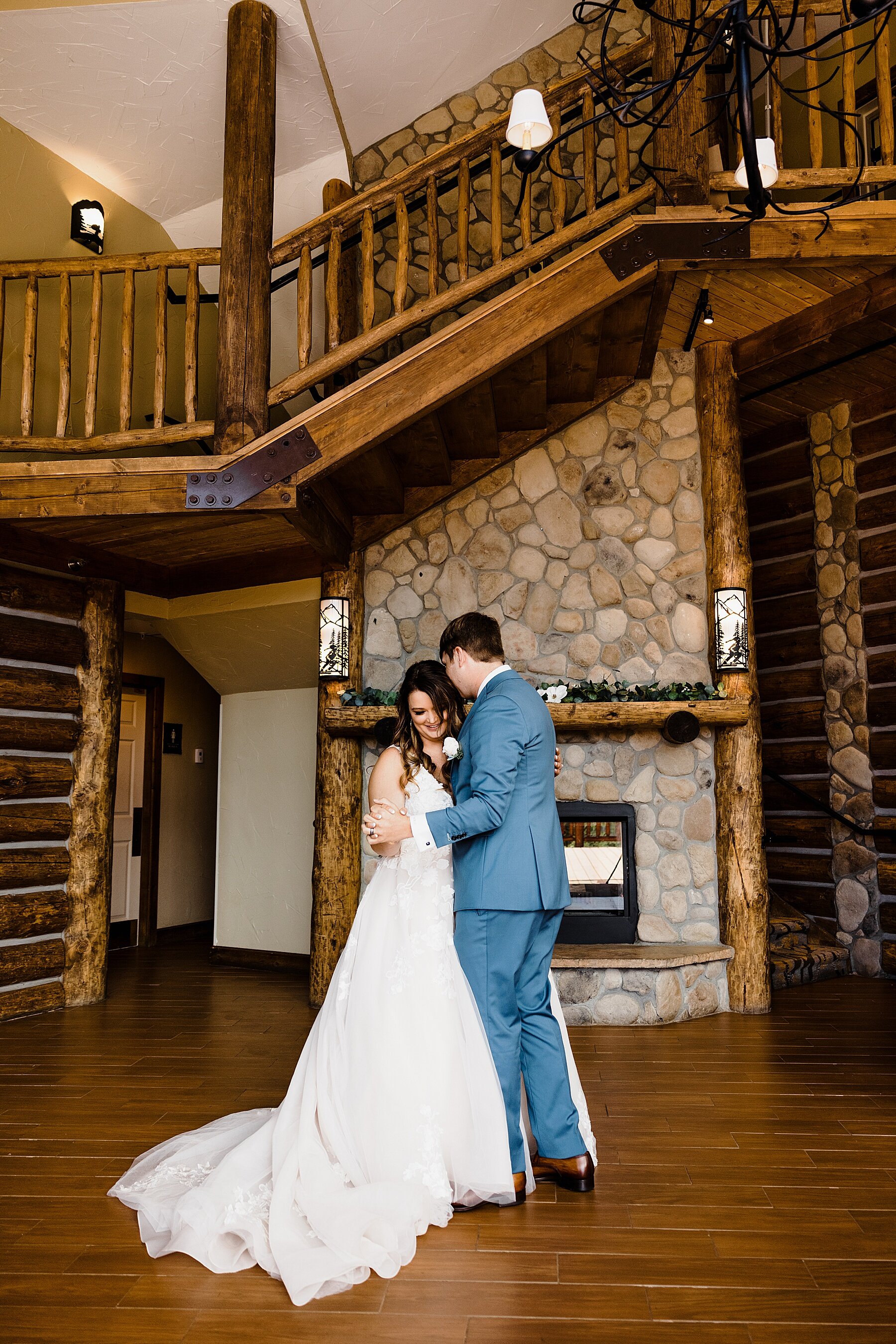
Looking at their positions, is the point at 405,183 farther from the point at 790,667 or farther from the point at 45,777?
the point at 790,667

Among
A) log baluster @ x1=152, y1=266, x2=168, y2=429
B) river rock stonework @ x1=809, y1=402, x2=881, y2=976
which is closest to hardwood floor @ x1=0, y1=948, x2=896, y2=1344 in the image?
river rock stonework @ x1=809, y1=402, x2=881, y2=976

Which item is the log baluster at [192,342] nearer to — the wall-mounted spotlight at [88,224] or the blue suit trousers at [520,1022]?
the wall-mounted spotlight at [88,224]

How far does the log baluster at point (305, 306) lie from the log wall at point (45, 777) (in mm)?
2353

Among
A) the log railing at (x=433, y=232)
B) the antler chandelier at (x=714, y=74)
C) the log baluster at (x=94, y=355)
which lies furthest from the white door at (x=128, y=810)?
the antler chandelier at (x=714, y=74)

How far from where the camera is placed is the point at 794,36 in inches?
252

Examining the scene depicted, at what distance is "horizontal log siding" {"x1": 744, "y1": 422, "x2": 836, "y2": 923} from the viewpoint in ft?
23.4

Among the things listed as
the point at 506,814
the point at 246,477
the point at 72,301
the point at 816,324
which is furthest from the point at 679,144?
the point at 506,814

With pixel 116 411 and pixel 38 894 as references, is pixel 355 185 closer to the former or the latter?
pixel 116 411

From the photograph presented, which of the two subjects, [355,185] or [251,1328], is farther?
[355,185]

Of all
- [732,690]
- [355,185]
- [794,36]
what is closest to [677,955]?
[732,690]

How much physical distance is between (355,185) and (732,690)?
4.34m

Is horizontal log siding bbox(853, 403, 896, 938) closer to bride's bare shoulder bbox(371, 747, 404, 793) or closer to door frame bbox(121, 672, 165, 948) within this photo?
bride's bare shoulder bbox(371, 747, 404, 793)

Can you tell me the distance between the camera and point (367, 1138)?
9.09 feet

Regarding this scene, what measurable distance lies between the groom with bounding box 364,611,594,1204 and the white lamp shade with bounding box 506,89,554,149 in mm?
1933
